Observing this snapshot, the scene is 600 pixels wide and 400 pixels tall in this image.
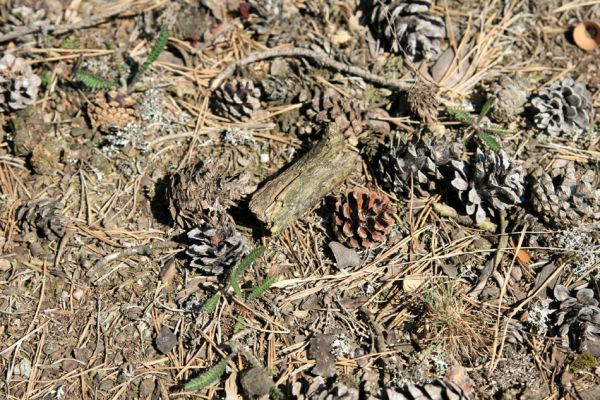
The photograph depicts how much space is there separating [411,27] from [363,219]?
1256mm

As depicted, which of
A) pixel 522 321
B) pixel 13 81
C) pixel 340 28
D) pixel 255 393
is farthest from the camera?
pixel 340 28

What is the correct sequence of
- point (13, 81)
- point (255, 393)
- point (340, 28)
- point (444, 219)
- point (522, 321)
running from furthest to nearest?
1. point (340, 28)
2. point (13, 81)
3. point (444, 219)
4. point (522, 321)
5. point (255, 393)

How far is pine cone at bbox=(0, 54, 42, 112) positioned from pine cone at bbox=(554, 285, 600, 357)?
2982 millimetres

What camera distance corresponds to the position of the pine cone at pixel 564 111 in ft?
9.64

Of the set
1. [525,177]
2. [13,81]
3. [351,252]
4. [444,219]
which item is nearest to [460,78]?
[525,177]

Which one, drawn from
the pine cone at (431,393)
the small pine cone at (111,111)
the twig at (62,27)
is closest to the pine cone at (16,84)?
the twig at (62,27)

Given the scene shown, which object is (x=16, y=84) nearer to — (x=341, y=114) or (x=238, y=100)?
(x=238, y=100)

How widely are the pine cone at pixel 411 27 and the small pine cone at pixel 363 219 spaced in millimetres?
989

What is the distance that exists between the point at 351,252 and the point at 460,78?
4.19ft

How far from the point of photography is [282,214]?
8.73ft

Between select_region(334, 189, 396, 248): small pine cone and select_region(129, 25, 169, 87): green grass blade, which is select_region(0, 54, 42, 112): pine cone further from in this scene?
select_region(334, 189, 396, 248): small pine cone

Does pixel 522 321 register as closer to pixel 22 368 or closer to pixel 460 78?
pixel 460 78

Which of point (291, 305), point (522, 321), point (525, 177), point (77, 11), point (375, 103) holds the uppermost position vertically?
point (77, 11)

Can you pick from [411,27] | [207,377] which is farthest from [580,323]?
[411,27]
